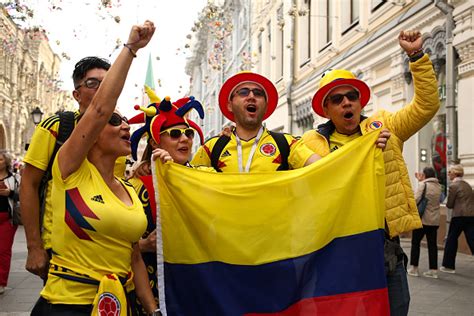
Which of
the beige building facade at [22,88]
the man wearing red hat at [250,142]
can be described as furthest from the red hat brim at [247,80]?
the beige building facade at [22,88]

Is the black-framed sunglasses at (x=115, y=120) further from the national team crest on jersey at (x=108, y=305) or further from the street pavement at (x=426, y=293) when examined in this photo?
the street pavement at (x=426, y=293)

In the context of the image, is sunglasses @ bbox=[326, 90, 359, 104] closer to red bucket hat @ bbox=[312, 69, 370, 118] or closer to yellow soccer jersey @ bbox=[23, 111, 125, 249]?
red bucket hat @ bbox=[312, 69, 370, 118]

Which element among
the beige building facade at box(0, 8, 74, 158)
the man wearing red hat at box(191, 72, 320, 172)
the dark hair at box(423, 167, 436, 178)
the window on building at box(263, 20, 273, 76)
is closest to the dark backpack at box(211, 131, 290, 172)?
the man wearing red hat at box(191, 72, 320, 172)

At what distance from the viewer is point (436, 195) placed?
10.2 m

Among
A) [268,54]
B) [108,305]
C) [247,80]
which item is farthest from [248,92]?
[268,54]

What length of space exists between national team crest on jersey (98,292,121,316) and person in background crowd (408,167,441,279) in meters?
7.78

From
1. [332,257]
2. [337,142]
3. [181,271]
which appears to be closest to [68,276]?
[181,271]

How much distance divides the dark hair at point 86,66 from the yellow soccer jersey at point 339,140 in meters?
1.56

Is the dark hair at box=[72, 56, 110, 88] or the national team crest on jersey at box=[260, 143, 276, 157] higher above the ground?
the dark hair at box=[72, 56, 110, 88]

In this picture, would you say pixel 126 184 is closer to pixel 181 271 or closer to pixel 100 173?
pixel 100 173

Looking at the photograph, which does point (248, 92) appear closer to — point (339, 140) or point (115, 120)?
point (339, 140)

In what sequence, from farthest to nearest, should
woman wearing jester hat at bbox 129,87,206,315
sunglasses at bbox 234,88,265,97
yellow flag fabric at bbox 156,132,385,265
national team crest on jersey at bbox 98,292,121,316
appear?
sunglasses at bbox 234,88,265,97
woman wearing jester hat at bbox 129,87,206,315
yellow flag fabric at bbox 156,132,385,265
national team crest on jersey at bbox 98,292,121,316

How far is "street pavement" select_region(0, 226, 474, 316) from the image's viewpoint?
6.84 m

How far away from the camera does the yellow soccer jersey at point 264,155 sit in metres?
3.78
